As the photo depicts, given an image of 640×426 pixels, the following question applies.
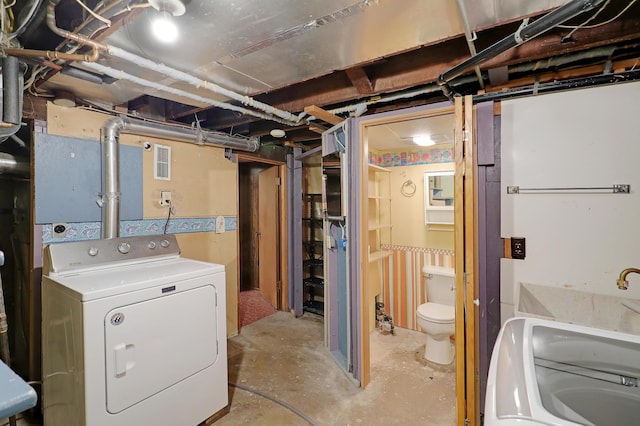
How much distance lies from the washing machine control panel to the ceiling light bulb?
53.8 inches

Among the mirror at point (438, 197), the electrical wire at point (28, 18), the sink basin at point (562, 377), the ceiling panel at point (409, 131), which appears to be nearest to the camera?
the sink basin at point (562, 377)

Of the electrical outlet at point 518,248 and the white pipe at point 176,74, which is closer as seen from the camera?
the white pipe at point 176,74

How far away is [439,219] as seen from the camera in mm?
3285

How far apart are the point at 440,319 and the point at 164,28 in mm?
2777

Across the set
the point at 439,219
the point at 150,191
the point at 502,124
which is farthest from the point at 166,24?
the point at 439,219

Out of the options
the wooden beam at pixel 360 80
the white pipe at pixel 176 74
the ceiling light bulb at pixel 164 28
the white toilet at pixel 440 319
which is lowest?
the white toilet at pixel 440 319

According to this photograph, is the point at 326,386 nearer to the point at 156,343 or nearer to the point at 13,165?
the point at 156,343

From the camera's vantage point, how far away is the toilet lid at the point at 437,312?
261 cm

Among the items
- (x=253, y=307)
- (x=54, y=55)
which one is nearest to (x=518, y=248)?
(x=54, y=55)

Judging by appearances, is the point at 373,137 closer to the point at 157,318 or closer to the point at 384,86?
the point at 384,86

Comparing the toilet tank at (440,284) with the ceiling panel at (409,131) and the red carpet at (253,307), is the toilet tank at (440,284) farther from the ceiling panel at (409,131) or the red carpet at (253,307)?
the red carpet at (253,307)

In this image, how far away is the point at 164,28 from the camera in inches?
50.7

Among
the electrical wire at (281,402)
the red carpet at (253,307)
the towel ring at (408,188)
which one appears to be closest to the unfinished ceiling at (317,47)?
the towel ring at (408,188)

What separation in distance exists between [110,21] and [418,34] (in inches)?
52.5
